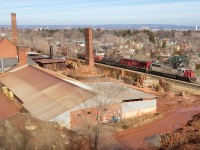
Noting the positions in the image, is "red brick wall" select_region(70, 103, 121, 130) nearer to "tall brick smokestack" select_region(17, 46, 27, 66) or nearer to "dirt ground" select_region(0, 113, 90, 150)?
"dirt ground" select_region(0, 113, 90, 150)

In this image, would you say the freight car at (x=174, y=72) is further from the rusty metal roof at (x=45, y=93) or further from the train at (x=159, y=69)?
the rusty metal roof at (x=45, y=93)

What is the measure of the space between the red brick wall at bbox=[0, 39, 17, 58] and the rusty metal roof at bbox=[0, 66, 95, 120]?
44.9 feet

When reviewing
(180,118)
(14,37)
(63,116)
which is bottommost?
(180,118)

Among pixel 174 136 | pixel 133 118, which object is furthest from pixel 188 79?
pixel 174 136

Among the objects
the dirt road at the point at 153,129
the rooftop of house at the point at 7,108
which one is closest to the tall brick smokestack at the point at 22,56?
the rooftop of house at the point at 7,108

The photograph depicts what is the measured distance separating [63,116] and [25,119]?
3410 mm

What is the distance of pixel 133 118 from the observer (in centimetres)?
2417

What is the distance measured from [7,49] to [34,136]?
3278cm

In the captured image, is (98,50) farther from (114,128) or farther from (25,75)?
(114,128)

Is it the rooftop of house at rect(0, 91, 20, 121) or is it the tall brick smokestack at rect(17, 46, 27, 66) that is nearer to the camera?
the rooftop of house at rect(0, 91, 20, 121)

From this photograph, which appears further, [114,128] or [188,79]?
[188,79]

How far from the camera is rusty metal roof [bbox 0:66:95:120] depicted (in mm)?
20953

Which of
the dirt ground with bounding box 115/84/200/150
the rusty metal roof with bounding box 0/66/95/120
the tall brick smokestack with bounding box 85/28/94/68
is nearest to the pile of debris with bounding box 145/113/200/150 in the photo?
the dirt ground with bounding box 115/84/200/150

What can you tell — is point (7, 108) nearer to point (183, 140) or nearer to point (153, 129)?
A: point (153, 129)
